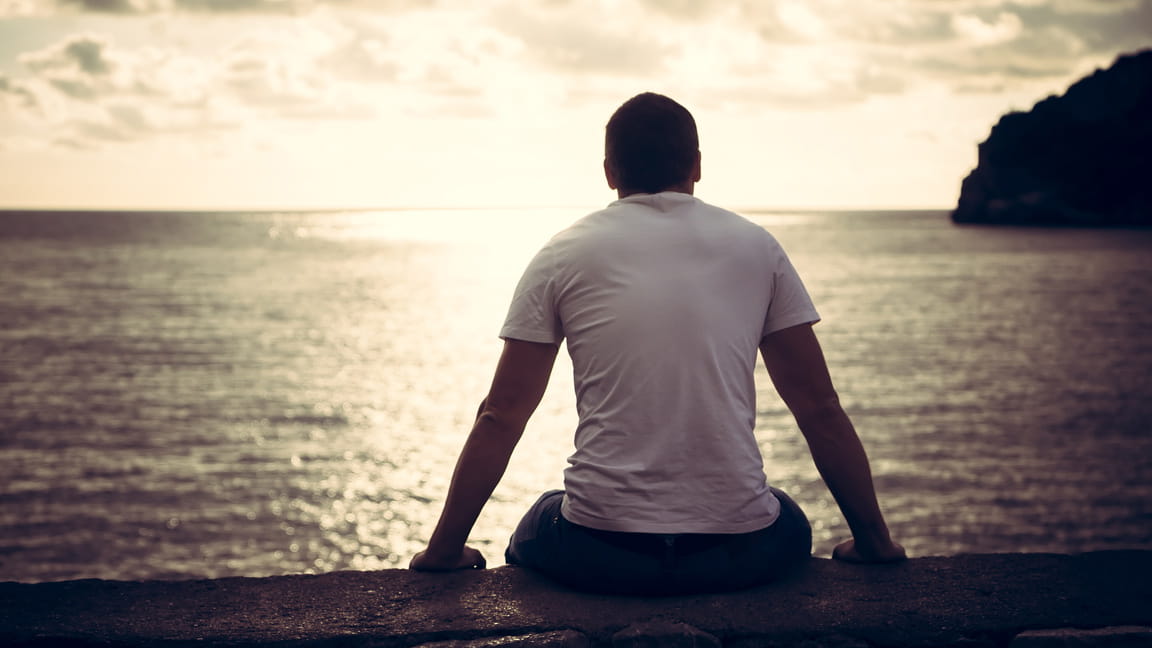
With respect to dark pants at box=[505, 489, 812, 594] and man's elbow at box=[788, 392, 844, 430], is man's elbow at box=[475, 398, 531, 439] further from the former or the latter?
man's elbow at box=[788, 392, 844, 430]

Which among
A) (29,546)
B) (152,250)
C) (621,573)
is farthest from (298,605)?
(152,250)

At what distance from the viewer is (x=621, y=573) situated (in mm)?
2574

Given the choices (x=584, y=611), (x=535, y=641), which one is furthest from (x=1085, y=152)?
(x=535, y=641)

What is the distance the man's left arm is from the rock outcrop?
128157 millimetres

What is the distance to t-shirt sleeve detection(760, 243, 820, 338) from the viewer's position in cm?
256

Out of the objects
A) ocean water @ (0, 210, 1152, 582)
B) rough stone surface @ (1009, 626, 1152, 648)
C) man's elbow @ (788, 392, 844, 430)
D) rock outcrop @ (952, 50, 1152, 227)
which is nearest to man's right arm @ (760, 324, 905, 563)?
man's elbow @ (788, 392, 844, 430)

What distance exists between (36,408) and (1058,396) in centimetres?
2771

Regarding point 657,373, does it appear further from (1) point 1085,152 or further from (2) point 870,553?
(1) point 1085,152

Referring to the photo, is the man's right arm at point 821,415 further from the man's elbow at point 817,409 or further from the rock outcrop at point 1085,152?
the rock outcrop at point 1085,152

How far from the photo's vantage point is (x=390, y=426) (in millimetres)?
23703

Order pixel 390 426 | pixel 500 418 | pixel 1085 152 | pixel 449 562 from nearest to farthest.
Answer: pixel 500 418
pixel 449 562
pixel 390 426
pixel 1085 152

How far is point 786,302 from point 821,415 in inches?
14.4

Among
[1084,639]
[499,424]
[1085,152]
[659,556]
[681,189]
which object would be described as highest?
[1085,152]

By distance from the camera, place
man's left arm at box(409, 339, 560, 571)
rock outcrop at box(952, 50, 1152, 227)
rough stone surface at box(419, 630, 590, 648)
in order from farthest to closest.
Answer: rock outcrop at box(952, 50, 1152, 227) < man's left arm at box(409, 339, 560, 571) < rough stone surface at box(419, 630, 590, 648)
